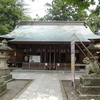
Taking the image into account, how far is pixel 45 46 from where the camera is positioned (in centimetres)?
1300

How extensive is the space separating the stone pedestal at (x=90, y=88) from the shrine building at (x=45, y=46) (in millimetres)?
7454

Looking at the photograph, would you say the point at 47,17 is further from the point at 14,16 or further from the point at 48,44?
the point at 48,44

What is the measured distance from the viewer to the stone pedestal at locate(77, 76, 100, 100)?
4.35 metres

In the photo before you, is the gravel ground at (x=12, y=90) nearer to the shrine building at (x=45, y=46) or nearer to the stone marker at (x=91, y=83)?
the stone marker at (x=91, y=83)

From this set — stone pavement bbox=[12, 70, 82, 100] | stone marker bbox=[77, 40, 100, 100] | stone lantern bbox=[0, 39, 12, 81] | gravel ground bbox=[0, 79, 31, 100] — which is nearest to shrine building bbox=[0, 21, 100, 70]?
stone lantern bbox=[0, 39, 12, 81]

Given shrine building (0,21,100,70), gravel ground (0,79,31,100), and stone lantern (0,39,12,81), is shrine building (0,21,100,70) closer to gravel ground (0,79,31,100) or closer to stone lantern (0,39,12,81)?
stone lantern (0,39,12,81)

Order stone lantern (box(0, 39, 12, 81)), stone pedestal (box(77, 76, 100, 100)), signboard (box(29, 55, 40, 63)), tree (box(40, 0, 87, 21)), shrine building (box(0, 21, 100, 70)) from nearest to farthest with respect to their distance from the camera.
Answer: stone pedestal (box(77, 76, 100, 100)) < stone lantern (box(0, 39, 12, 81)) < shrine building (box(0, 21, 100, 70)) < signboard (box(29, 55, 40, 63)) < tree (box(40, 0, 87, 21))

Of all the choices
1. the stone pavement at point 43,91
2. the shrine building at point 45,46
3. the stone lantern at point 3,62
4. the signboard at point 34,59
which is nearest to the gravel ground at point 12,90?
the stone pavement at point 43,91

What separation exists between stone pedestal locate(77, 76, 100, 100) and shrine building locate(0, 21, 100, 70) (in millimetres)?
7454

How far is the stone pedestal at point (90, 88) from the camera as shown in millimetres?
4352

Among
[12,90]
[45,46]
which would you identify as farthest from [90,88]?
[45,46]

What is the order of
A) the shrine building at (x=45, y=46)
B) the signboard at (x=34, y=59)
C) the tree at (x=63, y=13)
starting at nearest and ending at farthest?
the shrine building at (x=45, y=46) → the signboard at (x=34, y=59) → the tree at (x=63, y=13)

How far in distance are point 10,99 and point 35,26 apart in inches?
580

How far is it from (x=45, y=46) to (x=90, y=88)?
905 centimetres
